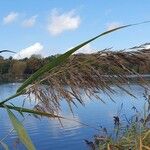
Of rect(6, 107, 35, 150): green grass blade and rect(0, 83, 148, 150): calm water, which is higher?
rect(6, 107, 35, 150): green grass blade

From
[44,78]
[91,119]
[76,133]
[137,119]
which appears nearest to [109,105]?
[91,119]

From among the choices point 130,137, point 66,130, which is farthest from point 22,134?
point 66,130

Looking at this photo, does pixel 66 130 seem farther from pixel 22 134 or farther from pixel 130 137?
pixel 22 134

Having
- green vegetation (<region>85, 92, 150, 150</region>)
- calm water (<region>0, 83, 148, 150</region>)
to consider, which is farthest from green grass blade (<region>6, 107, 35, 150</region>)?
calm water (<region>0, 83, 148, 150</region>)

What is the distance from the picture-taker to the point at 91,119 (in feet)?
75.0

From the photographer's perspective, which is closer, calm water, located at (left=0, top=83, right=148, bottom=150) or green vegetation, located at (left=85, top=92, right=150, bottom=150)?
green vegetation, located at (left=85, top=92, right=150, bottom=150)

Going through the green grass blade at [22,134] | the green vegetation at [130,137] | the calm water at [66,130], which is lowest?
the calm water at [66,130]

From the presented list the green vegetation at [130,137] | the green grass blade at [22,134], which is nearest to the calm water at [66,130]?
the green vegetation at [130,137]

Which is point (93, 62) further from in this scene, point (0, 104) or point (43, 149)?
point (43, 149)

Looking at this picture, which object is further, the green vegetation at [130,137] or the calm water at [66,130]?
Result: the calm water at [66,130]

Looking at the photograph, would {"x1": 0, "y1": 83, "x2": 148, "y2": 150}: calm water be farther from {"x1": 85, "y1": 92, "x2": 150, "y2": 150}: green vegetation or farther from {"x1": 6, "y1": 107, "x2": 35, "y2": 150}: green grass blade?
{"x1": 6, "y1": 107, "x2": 35, "y2": 150}: green grass blade

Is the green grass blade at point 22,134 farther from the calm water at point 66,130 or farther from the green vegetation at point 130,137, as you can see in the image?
the calm water at point 66,130

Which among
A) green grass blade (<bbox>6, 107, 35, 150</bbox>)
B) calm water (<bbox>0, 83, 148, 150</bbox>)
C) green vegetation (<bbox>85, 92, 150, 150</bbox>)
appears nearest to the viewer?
green grass blade (<bbox>6, 107, 35, 150</bbox>)

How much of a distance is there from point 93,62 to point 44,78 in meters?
0.25
